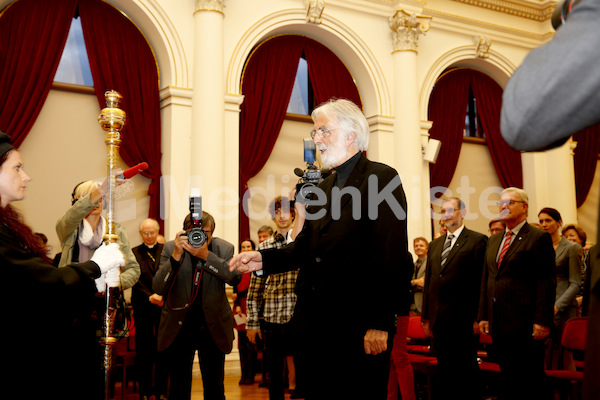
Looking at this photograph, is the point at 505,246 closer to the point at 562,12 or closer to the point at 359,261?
the point at 359,261

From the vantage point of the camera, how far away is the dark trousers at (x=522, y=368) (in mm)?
4238

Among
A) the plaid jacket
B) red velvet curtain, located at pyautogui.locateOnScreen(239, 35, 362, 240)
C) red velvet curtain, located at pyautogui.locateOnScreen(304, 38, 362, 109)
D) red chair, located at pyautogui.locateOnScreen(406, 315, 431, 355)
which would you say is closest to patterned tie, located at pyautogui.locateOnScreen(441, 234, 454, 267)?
red chair, located at pyautogui.locateOnScreen(406, 315, 431, 355)

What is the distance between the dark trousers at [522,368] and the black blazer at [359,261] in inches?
83.0

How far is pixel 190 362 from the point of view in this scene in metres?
4.38

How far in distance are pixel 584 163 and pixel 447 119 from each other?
11.3ft

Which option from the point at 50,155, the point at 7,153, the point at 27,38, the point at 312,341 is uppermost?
the point at 27,38

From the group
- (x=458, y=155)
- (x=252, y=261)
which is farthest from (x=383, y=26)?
(x=252, y=261)

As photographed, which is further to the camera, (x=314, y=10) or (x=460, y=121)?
(x=460, y=121)

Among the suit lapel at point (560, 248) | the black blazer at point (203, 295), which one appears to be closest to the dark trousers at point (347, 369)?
the black blazer at point (203, 295)

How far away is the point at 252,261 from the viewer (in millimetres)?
2971

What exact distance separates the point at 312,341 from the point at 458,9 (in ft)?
31.1

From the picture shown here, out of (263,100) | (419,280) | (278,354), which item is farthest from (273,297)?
(263,100)

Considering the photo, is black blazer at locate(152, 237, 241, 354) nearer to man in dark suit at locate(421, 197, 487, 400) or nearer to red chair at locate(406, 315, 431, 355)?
man in dark suit at locate(421, 197, 487, 400)

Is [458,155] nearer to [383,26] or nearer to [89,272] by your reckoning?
[383,26]
